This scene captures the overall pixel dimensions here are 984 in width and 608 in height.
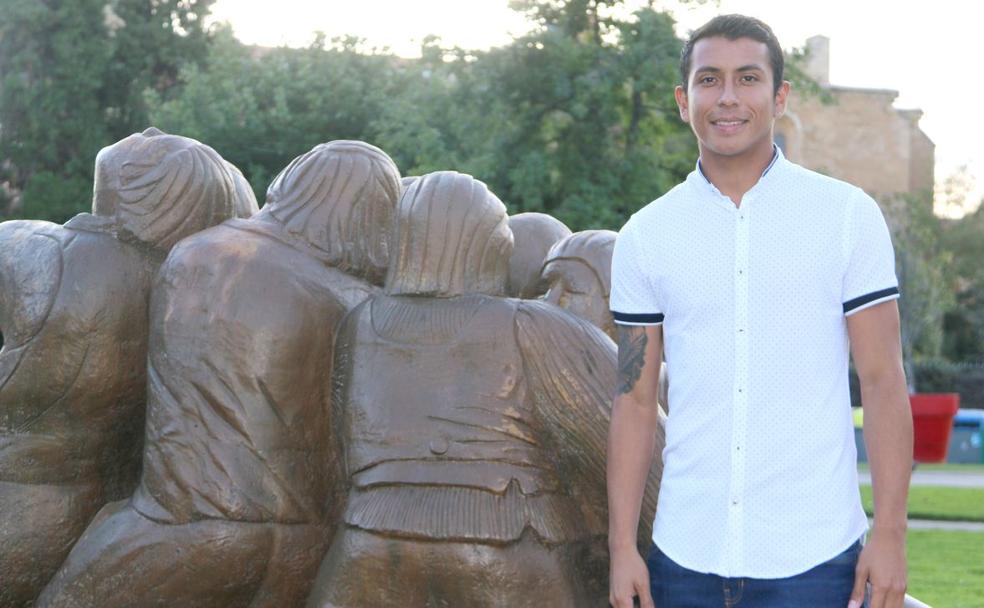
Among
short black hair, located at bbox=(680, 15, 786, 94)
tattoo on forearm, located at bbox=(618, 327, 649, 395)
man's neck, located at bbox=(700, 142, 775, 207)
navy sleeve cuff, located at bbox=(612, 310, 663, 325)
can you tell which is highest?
short black hair, located at bbox=(680, 15, 786, 94)

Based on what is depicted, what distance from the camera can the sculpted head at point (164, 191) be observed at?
429cm

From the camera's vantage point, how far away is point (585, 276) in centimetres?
459

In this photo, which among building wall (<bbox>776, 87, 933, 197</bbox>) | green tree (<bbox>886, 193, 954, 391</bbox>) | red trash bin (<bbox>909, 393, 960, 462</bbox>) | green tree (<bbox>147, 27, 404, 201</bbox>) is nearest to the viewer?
red trash bin (<bbox>909, 393, 960, 462</bbox>)

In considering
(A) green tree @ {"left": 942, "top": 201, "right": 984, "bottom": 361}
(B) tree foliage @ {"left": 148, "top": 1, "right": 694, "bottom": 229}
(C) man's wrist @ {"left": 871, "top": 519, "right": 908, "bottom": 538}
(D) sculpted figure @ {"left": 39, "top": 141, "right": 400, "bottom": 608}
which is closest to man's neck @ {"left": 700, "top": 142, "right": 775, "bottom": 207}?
(C) man's wrist @ {"left": 871, "top": 519, "right": 908, "bottom": 538}

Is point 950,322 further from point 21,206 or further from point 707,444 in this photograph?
point 707,444

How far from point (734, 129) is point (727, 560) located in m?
0.87

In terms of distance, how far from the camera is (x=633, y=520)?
2.86 m

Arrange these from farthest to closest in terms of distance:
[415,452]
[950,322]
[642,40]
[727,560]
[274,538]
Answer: [950,322], [642,40], [274,538], [415,452], [727,560]

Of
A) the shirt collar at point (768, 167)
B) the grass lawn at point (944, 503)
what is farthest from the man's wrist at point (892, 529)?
the grass lawn at point (944, 503)

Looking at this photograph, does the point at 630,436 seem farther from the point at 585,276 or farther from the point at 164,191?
the point at 164,191

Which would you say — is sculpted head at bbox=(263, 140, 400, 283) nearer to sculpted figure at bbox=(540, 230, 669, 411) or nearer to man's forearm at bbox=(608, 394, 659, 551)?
sculpted figure at bbox=(540, 230, 669, 411)

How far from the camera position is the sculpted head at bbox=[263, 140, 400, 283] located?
159 inches

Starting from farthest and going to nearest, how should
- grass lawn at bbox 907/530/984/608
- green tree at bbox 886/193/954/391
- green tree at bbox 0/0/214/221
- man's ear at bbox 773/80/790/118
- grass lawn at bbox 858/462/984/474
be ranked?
green tree at bbox 886/193/954/391 < green tree at bbox 0/0/214/221 < grass lawn at bbox 858/462/984/474 < grass lawn at bbox 907/530/984/608 < man's ear at bbox 773/80/790/118

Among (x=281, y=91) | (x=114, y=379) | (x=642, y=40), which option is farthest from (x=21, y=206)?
(x=114, y=379)
